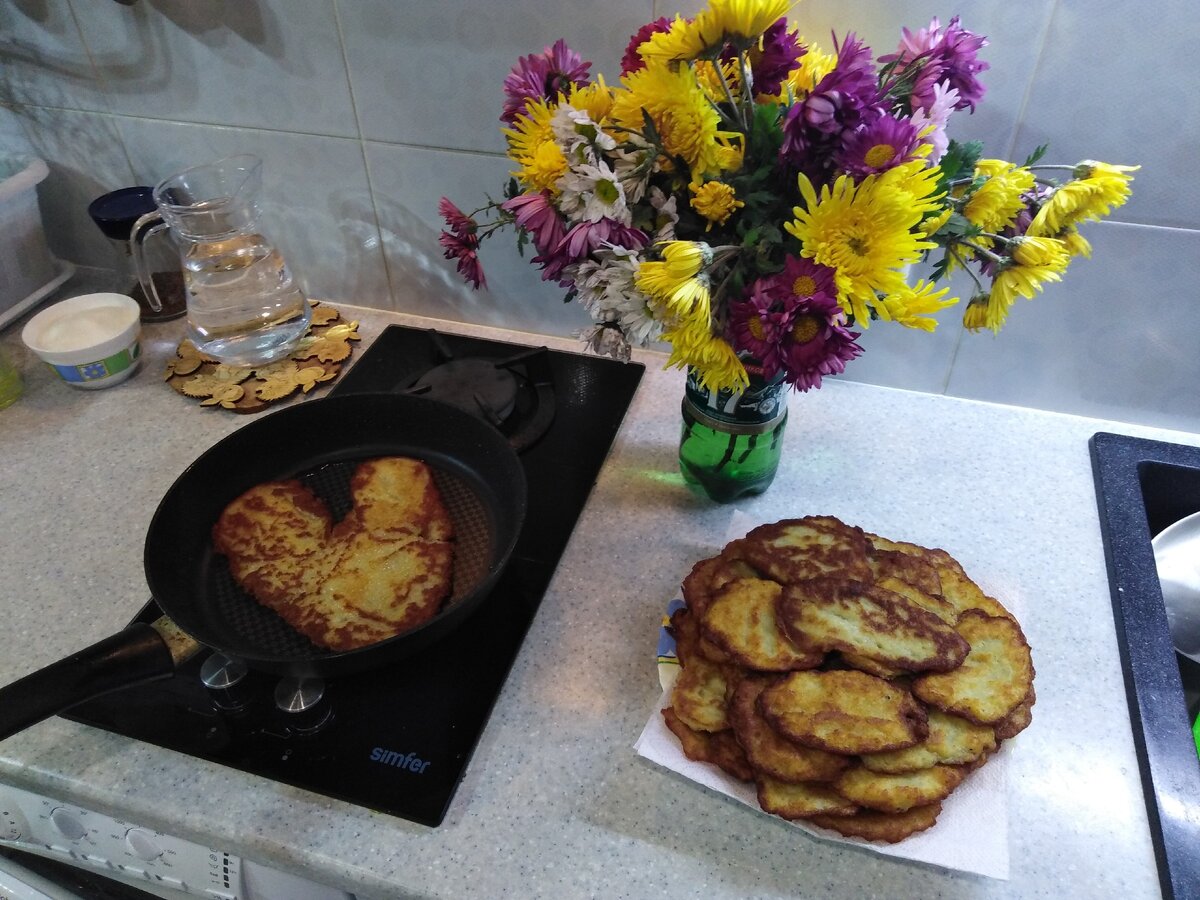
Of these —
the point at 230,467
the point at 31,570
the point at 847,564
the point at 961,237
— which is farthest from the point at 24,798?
the point at 961,237

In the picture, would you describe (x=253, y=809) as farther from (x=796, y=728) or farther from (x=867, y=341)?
(x=867, y=341)

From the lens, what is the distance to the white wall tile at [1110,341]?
81 centimetres

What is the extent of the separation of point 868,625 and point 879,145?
346 mm

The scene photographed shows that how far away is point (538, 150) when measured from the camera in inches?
23.4

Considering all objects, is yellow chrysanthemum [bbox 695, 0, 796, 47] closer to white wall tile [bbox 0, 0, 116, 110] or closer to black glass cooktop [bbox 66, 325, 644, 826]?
black glass cooktop [bbox 66, 325, 644, 826]

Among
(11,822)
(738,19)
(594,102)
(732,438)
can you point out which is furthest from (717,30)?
(11,822)

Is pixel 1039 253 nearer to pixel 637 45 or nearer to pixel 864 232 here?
pixel 864 232

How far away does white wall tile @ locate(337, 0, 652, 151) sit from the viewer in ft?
2.70

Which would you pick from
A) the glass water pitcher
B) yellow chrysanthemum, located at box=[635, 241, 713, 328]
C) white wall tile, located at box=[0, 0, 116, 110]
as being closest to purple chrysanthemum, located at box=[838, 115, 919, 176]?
yellow chrysanthemum, located at box=[635, 241, 713, 328]

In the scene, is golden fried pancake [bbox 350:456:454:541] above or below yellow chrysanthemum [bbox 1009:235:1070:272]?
below

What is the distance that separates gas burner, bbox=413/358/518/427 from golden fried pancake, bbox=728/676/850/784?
0.46 meters

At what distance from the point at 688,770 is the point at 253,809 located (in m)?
0.33

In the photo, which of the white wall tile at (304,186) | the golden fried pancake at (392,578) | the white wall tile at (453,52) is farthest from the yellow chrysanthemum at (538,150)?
the white wall tile at (304,186)

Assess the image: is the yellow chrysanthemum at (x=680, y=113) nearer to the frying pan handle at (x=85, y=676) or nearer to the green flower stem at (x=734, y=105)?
the green flower stem at (x=734, y=105)
